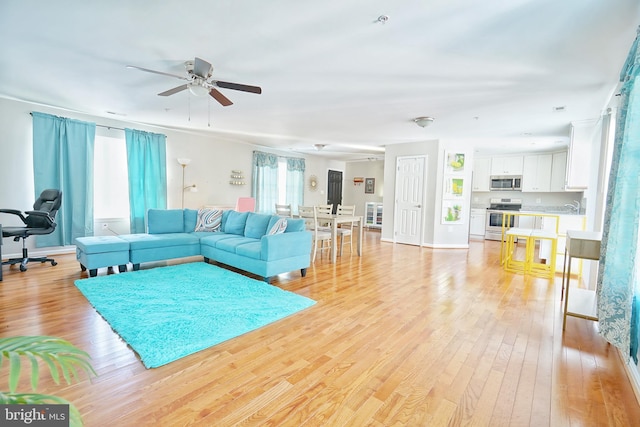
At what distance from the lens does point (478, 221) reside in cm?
812

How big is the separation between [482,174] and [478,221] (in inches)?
50.5

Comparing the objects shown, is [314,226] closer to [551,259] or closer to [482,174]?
[551,259]

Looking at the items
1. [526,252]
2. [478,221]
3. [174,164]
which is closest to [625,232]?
[526,252]

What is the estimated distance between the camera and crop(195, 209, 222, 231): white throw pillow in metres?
5.06

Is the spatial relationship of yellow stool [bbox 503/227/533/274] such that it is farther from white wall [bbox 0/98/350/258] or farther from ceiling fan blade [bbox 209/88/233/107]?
white wall [bbox 0/98/350/258]

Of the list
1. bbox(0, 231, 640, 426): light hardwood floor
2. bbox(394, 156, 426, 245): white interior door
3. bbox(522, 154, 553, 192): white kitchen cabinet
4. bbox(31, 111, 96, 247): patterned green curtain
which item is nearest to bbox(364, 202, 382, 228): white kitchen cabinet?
bbox(394, 156, 426, 245): white interior door

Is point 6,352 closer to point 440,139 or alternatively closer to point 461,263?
point 461,263

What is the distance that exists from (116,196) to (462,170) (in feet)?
23.1

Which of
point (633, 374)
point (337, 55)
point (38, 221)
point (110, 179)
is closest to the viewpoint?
point (633, 374)

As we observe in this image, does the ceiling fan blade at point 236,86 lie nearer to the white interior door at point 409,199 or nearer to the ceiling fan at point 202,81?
the ceiling fan at point 202,81

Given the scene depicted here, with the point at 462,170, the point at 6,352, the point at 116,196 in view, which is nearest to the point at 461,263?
the point at 462,170

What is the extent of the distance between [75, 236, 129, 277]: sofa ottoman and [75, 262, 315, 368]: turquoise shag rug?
0.18m

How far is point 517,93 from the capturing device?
354 centimetres

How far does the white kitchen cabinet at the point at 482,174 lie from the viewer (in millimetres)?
8062
